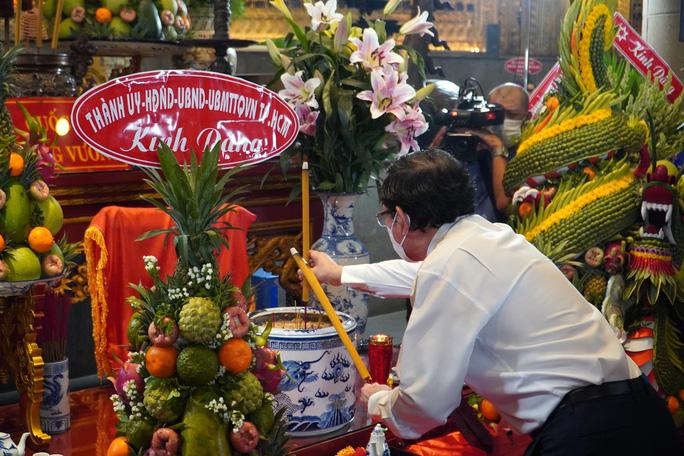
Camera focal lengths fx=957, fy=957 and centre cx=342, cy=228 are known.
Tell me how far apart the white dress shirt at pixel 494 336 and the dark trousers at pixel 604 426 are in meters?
0.03

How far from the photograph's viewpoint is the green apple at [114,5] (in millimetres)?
3336

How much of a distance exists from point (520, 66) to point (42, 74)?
483cm

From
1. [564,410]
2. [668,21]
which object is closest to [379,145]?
[564,410]

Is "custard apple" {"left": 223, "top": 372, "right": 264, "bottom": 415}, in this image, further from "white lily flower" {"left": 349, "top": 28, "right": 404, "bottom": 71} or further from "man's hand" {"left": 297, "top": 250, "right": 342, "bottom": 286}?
"white lily flower" {"left": 349, "top": 28, "right": 404, "bottom": 71}

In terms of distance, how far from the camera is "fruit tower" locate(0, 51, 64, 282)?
7.93ft

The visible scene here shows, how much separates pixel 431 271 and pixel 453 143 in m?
2.26

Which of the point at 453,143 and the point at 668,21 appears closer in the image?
the point at 453,143

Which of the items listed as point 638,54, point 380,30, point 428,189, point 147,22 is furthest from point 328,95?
point 638,54

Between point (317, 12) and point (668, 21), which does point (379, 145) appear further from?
point (668, 21)

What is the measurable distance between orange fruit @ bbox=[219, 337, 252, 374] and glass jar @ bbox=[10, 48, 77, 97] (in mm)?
1326

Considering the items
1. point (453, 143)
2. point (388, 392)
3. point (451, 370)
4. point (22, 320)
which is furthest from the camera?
point (453, 143)

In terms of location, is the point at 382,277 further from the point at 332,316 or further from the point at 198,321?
the point at 198,321

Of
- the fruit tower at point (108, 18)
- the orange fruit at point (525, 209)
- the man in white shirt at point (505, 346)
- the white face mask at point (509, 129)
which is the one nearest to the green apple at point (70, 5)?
the fruit tower at point (108, 18)

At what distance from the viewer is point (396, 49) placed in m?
3.54
